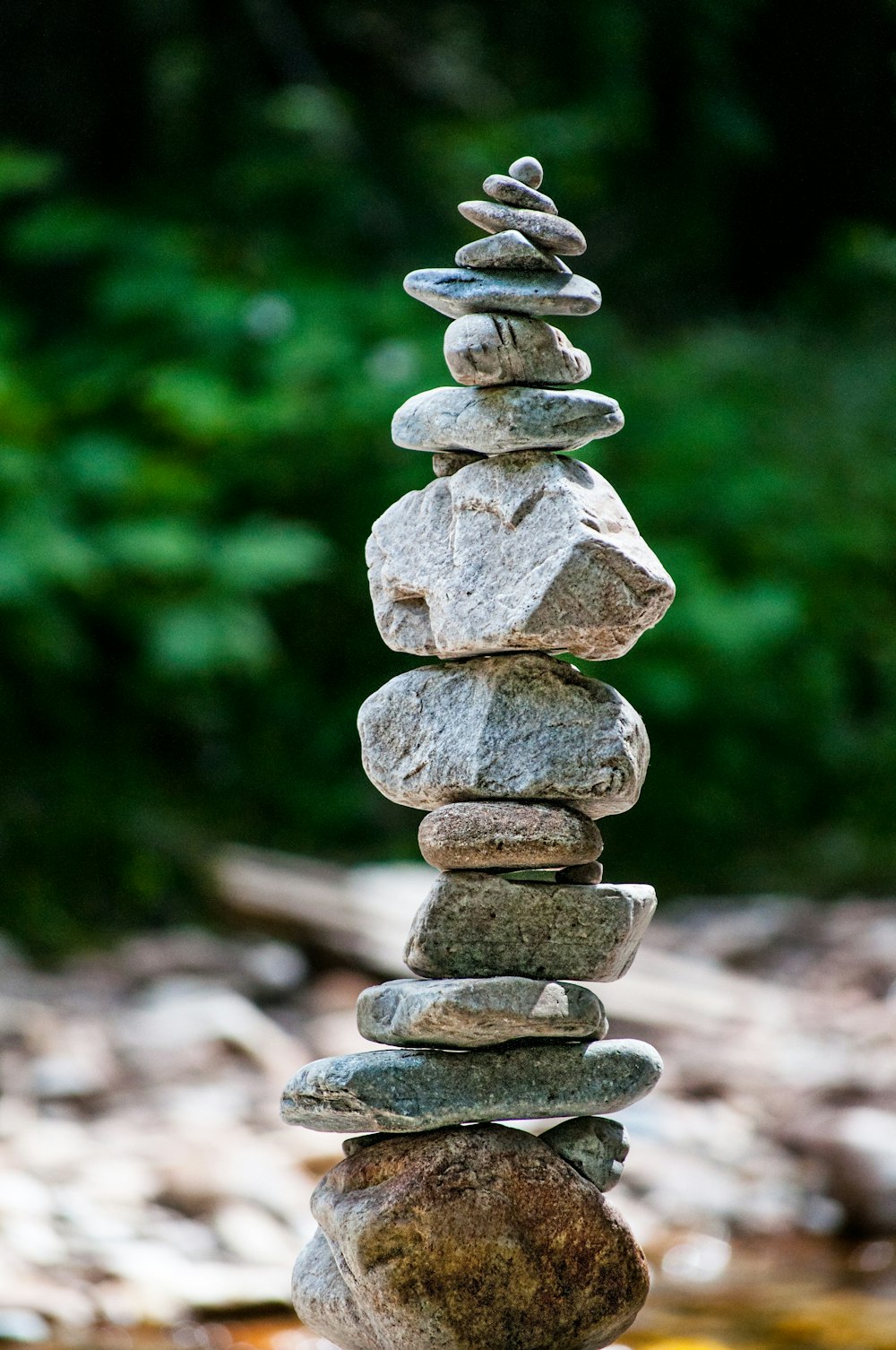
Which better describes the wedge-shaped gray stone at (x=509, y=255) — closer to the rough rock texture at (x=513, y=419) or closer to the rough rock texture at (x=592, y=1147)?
the rough rock texture at (x=513, y=419)

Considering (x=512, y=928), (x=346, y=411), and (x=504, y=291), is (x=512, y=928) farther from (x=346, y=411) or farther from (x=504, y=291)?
(x=346, y=411)

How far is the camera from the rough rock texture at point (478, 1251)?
4.06 metres

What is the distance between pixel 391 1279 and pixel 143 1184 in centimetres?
348

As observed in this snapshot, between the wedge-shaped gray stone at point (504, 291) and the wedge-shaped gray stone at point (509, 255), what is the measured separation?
0.02 m

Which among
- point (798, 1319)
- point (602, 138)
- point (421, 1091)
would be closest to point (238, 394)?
Answer: point (602, 138)

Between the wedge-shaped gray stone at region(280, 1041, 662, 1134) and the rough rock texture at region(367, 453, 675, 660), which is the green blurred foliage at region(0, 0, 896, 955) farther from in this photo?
the wedge-shaped gray stone at region(280, 1041, 662, 1134)

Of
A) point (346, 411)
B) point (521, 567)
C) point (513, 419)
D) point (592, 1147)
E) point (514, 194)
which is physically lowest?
point (592, 1147)

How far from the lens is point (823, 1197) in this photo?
25.8 feet

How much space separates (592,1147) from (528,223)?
2518 mm

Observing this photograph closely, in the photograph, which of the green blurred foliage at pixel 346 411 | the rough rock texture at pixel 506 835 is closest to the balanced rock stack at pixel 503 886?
the rough rock texture at pixel 506 835

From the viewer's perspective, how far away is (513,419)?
13.9ft

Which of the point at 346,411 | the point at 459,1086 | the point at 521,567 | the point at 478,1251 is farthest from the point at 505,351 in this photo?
the point at 346,411

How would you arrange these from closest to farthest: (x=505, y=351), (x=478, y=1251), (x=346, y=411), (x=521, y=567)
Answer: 1. (x=478, y=1251)
2. (x=521, y=567)
3. (x=505, y=351)
4. (x=346, y=411)

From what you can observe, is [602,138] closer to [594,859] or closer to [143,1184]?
[143,1184]
